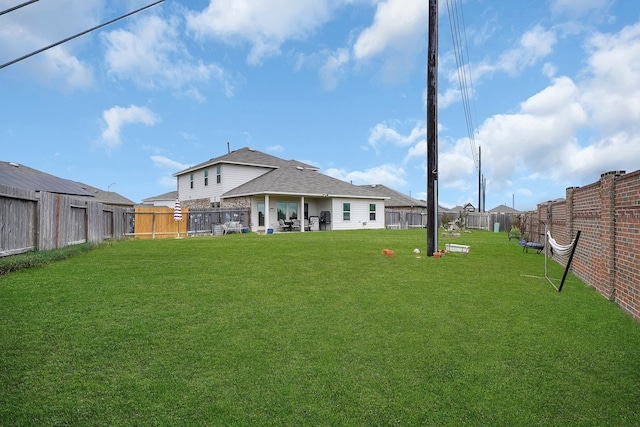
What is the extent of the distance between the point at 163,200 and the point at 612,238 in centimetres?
4479

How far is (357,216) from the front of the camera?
93.4 ft

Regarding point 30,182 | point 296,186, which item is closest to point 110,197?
point 296,186

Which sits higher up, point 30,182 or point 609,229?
point 30,182

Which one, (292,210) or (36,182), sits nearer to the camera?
(36,182)

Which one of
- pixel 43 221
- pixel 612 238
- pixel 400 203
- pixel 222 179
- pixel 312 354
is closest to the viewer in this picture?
pixel 312 354

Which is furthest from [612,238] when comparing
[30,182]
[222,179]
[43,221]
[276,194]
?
[222,179]

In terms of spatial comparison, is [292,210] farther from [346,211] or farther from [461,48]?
[461,48]

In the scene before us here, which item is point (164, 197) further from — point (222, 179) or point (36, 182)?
point (36, 182)

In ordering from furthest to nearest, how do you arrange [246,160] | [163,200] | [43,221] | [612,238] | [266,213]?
[163,200], [246,160], [266,213], [43,221], [612,238]

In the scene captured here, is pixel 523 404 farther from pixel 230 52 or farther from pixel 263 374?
pixel 230 52

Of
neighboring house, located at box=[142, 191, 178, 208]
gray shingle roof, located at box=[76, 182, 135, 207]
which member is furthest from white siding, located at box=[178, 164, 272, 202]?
neighboring house, located at box=[142, 191, 178, 208]

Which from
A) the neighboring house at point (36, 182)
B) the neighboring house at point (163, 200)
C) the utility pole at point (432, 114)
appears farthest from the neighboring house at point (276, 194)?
the utility pole at point (432, 114)

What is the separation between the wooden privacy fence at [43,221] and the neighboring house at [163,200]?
1144 inches


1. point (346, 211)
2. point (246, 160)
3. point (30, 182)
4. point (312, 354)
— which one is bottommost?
point (312, 354)
